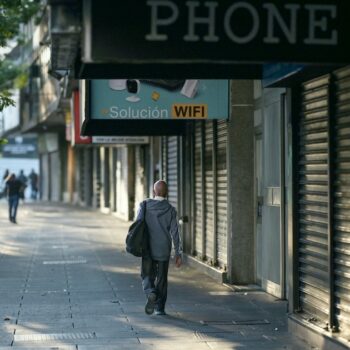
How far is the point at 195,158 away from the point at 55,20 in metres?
10.2

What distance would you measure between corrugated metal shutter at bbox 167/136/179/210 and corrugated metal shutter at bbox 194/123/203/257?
1.73 metres

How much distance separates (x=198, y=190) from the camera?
54.2ft

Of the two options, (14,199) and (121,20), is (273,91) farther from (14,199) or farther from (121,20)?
(14,199)

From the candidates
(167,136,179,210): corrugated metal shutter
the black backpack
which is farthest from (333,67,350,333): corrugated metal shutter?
(167,136,179,210): corrugated metal shutter

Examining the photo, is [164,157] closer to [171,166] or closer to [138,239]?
[171,166]

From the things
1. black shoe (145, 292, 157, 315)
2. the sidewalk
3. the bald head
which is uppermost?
the bald head

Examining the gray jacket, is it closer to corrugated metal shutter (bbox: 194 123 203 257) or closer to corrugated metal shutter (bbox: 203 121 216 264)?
corrugated metal shutter (bbox: 203 121 216 264)

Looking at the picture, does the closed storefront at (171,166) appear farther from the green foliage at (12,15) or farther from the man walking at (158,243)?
the man walking at (158,243)

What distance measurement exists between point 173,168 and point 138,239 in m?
8.54

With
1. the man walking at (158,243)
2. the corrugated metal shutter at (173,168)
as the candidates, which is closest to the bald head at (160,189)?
the man walking at (158,243)

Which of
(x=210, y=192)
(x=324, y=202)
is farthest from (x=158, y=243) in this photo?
(x=210, y=192)

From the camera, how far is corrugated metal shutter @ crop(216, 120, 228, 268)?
1409 centimetres

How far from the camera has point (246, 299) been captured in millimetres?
12070

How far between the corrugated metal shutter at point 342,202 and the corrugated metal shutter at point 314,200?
0.69ft
